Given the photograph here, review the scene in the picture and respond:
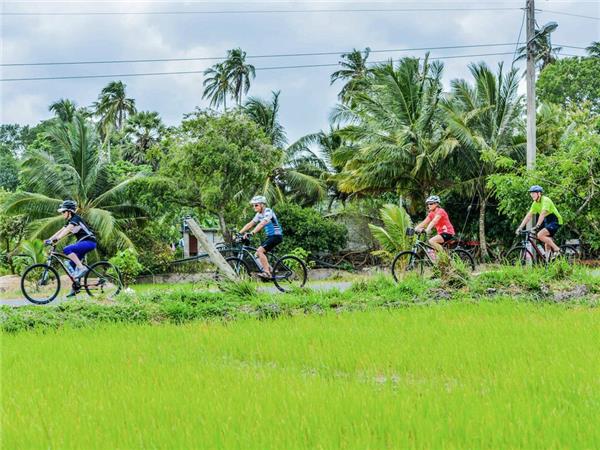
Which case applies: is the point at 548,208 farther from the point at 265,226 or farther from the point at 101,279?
the point at 101,279

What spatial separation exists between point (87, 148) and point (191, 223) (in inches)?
536

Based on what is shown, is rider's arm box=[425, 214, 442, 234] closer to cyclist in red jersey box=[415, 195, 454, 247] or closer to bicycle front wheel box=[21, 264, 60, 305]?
cyclist in red jersey box=[415, 195, 454, 247]

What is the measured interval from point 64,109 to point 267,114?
1146 centimetres

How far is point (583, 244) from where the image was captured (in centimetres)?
2084

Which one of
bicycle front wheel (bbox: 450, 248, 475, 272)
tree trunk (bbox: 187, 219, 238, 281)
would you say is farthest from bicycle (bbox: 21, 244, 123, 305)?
bicycle front wheel (bbox: 450, 248, 475, 272)

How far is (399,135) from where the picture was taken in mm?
22844

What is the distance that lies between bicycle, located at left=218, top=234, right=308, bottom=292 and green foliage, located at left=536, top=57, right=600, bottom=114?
27.9 meters

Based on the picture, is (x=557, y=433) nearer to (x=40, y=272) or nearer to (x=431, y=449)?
(x=431, y=449)

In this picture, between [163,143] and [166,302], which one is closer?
[166,302]

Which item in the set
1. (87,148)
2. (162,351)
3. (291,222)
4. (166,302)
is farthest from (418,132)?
(162,351)

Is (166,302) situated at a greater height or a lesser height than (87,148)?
lesser

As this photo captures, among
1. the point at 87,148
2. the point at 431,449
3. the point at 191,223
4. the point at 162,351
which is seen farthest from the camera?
the point at 87,148

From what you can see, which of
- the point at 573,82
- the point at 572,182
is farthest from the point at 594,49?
the point at 572,182

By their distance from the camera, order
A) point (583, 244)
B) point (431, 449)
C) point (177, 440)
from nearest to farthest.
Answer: point (431, 449) → point (177, 440) → point (583, 244)
